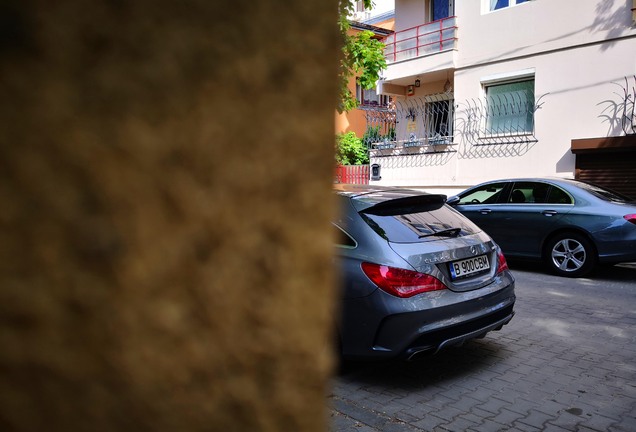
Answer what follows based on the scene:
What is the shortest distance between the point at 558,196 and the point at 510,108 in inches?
243

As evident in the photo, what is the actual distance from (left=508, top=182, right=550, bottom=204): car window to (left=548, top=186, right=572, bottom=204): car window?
79 millimetres

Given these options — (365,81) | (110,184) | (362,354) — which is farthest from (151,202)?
(365,81)

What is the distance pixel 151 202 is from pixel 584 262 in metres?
8.42

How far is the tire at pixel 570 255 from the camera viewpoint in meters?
7.67

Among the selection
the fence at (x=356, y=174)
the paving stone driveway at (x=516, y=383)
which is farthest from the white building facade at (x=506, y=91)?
the paving stone driveway at (x=516, y=383)

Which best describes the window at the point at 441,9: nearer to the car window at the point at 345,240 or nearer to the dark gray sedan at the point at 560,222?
the dark gray sedan at the point at 560,222

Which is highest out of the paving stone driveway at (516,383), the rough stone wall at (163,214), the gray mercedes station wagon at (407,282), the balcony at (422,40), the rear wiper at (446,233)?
the balcony at (422,40)

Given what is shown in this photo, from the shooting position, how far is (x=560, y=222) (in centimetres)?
790

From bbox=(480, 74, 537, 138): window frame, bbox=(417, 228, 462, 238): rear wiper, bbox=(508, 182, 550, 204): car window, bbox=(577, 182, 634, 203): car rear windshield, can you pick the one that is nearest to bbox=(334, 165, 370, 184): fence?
bbox=(480, 74, 537, 138): window frame

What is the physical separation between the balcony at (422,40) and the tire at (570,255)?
27.1 ft

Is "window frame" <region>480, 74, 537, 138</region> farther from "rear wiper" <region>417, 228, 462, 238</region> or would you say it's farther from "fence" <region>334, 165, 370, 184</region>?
"rear wiper" <region>417, 228, 462, 238</region>

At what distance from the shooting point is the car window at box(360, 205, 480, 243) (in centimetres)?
407

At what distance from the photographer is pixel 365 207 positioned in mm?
4258

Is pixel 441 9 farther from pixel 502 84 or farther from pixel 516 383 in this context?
pixel 516 383
